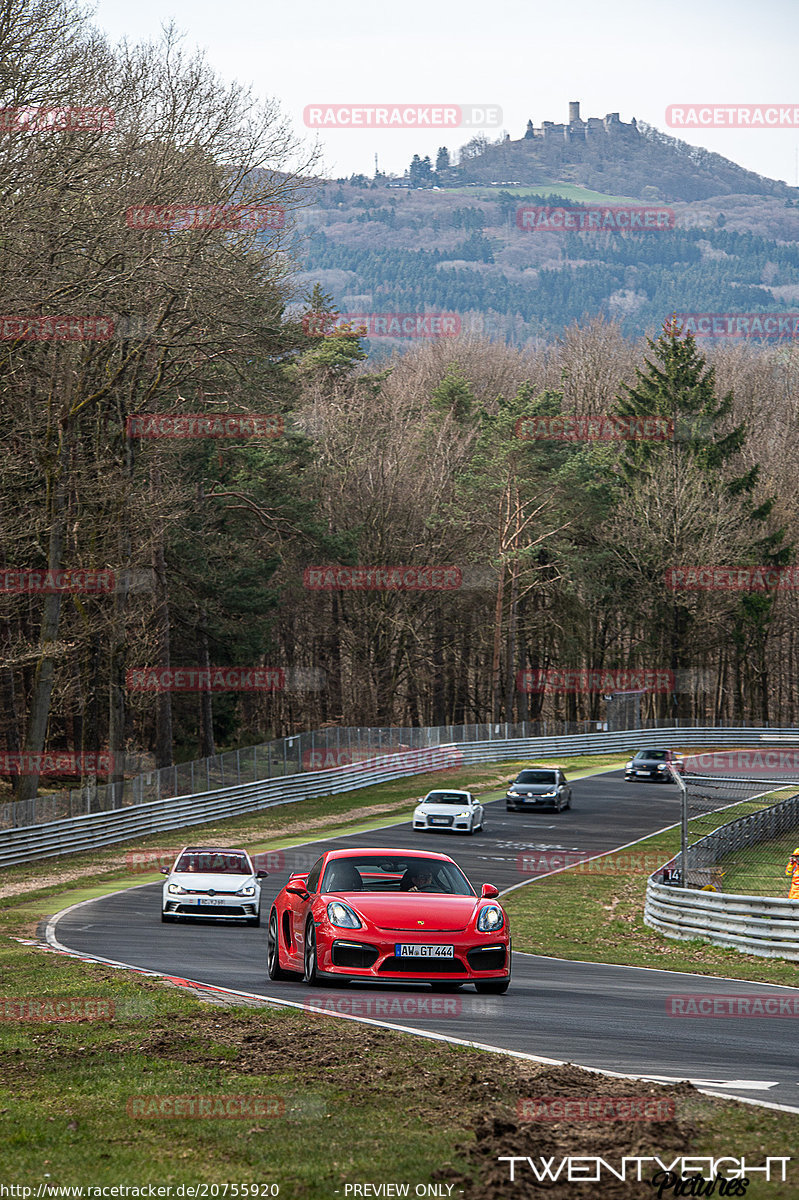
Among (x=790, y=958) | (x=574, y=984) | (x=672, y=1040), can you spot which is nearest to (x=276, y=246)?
(x=790, y=958)

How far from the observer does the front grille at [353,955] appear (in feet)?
38.5

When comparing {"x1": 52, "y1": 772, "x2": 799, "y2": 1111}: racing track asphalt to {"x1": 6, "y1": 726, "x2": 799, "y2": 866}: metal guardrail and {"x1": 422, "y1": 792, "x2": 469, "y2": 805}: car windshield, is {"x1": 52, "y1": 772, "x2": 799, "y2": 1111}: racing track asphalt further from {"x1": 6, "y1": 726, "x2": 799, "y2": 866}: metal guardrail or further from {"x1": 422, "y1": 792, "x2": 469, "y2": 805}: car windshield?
{"x1": 422, "y1": 792, "x2": 469, "y2": 805}: car windshield

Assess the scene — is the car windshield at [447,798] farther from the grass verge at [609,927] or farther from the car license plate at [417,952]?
the car license plate at [417,952]

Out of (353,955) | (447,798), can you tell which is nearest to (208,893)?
(353,955)

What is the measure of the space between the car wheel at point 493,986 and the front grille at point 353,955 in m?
1.08

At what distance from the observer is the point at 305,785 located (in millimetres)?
48156

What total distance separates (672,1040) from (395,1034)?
205cm

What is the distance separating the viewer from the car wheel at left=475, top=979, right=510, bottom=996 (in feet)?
39.8

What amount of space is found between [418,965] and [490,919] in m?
0.82

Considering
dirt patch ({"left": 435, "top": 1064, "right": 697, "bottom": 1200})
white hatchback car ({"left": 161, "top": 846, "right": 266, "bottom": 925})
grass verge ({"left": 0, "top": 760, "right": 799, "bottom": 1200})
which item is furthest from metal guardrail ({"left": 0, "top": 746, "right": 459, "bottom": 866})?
dirt patch ({"left": 435, "top": 1064, "right": 697, "bottom": 1200})

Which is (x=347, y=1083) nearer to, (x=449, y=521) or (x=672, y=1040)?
(x=672, y=1040)

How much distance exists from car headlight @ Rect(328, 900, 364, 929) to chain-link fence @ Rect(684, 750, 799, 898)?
38.7ft

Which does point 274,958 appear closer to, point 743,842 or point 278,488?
point 743,842

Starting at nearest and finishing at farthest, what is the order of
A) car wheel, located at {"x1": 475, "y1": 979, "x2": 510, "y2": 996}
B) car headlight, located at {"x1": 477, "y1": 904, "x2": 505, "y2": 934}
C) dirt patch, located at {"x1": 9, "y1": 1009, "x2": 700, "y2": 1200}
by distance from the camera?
dirt patch, located at {"x1": 9, "y1": 1009, "x2": 700, "y2": 1200}
car headlight, located at {"x1": 477, "y1": 904, "x2": 505, "y2": 934}
car wheel, located at {"x1": 475, "y1": 979, "x2": 510, "y2": 996}
